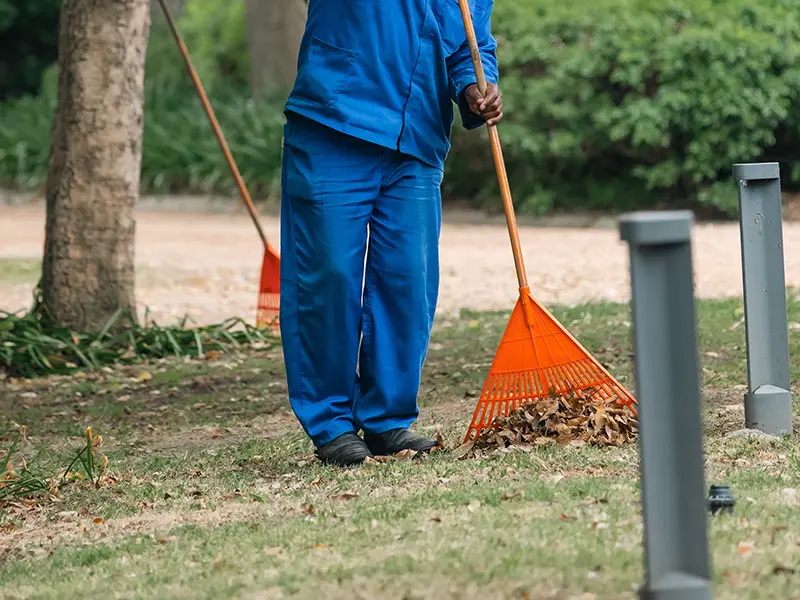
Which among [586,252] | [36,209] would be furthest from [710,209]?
[36,209]

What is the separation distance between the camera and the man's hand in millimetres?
4199

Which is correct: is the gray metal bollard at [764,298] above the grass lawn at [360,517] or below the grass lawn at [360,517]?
above

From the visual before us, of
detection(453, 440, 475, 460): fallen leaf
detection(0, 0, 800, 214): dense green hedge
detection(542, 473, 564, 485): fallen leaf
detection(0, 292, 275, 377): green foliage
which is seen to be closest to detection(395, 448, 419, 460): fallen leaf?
detection(453, 440, 475, 460): fallen leaf

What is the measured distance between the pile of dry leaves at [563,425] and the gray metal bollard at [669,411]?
1.75m

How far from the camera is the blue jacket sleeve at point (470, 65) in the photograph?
4.28 m

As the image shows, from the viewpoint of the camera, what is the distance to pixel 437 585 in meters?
2.72

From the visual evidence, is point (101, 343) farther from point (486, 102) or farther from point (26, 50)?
point (26, 50)

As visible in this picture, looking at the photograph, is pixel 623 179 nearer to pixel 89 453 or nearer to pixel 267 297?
pixel 267 297

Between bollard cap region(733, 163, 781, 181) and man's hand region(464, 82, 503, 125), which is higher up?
man's hand region(464, 82, 503, 125)

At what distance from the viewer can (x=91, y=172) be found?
7.53 meters

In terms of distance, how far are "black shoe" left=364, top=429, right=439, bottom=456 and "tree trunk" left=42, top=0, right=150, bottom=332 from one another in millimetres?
3575

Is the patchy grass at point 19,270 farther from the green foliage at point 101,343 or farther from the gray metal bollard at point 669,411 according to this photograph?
the gray metal bollard at point 669,411

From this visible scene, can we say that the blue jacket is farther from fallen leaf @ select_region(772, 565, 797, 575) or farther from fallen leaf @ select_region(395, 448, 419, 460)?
fallen leaf @ select_region(772, 565, 797, 575)

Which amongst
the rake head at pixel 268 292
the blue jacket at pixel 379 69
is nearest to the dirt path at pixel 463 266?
the rake head at pixel 268 292
